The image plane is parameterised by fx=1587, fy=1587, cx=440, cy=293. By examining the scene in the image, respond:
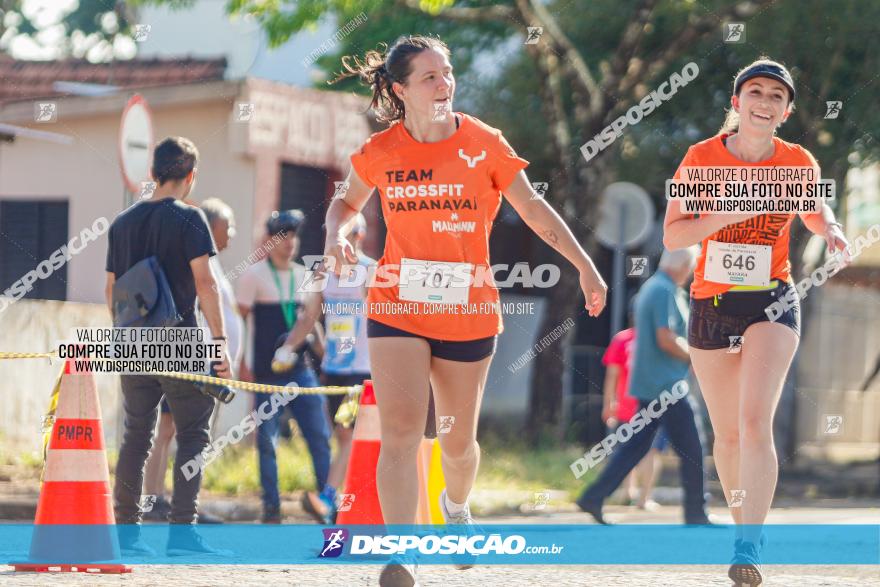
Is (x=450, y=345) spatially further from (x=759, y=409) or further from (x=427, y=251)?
(x=759, y=409)

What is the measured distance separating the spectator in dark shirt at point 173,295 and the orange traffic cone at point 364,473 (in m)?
0.66

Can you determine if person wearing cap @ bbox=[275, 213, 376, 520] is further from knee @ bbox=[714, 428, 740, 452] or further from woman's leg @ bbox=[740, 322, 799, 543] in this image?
woman's leg @ bbox=[740, 322, 799, 543]

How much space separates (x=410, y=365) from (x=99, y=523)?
1729 mm

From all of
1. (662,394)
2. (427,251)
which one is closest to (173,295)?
(427,251)

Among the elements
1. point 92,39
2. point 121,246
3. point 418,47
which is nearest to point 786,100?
point 418,47

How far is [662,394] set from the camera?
→ 9898 millimetres

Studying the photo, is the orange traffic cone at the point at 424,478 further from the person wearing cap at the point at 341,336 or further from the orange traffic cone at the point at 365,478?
the person wearing cap at the point at 341,336

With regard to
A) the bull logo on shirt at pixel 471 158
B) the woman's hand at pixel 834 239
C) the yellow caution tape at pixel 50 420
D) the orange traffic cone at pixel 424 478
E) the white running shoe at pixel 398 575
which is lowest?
the white running shoe at pixel 398 575

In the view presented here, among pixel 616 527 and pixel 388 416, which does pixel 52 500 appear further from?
pixel 616 527

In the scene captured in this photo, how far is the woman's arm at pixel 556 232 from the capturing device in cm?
595

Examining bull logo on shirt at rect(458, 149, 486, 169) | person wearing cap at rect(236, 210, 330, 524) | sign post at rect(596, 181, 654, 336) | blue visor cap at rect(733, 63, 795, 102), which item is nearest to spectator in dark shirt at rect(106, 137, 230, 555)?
bull logo on shirt at rect(458, 149, 486, 169)

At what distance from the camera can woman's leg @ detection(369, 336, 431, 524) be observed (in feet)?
18.5

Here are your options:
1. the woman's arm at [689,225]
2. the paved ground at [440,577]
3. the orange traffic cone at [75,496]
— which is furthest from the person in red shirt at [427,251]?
the orange traffic cone at [75,496]

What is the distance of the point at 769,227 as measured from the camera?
6203 mm
